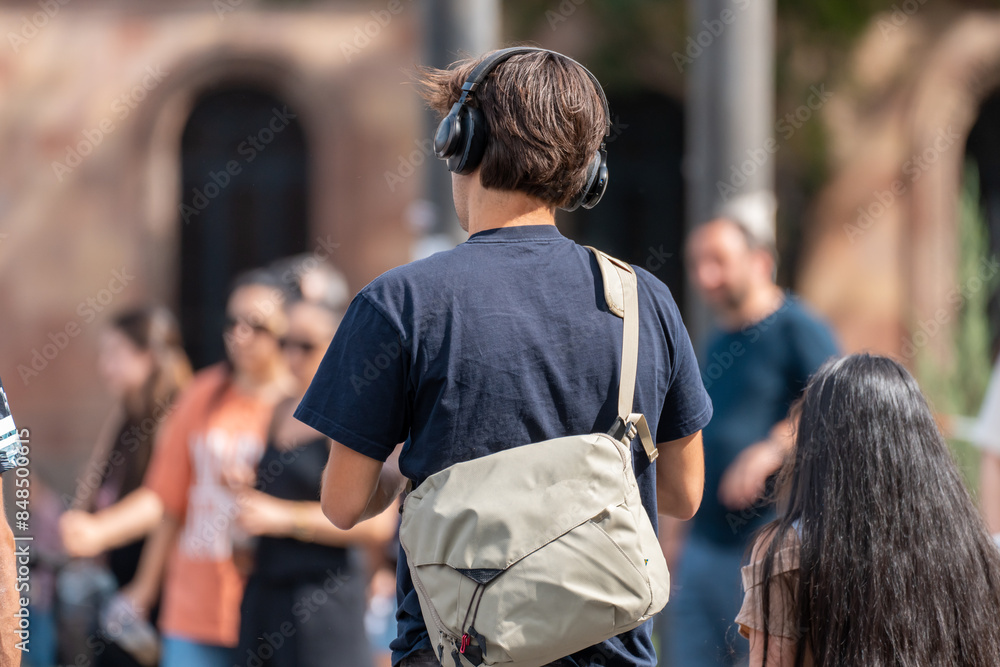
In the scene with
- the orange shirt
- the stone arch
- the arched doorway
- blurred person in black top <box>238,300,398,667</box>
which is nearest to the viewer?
blurred person in black top <box>238,300,398,667</box>

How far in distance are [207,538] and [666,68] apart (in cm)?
664

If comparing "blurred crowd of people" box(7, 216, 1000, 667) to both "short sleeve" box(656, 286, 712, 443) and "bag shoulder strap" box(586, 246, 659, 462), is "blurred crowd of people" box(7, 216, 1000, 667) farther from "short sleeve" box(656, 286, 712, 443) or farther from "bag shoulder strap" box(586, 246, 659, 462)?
"bag shoulder strap" box(586, 246, 659, 462)

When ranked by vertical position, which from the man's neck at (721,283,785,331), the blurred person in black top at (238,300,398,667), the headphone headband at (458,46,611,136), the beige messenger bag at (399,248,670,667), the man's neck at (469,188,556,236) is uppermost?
the headphone headband at (458,46,611,136)

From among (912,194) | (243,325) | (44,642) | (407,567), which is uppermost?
(407,567)

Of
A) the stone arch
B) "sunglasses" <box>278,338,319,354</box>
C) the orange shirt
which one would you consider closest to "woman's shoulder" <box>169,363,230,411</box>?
the orange shirt

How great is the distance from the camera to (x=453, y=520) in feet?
4.78

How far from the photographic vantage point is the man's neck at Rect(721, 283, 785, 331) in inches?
145

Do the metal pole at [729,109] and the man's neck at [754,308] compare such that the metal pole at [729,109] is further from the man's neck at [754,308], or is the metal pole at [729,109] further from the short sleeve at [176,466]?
the short sleeve at [176,466]

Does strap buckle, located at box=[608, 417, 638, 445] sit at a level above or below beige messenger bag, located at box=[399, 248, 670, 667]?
above

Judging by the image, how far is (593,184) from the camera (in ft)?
5.74

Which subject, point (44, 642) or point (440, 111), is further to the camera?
point (44, 642)

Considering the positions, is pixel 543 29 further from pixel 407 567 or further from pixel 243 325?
pixel 407 567

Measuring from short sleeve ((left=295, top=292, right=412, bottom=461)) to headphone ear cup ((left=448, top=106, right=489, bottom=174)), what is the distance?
0.29 m

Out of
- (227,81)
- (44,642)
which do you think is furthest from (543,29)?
(44,642)
